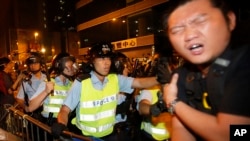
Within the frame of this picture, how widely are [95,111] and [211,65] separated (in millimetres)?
2447

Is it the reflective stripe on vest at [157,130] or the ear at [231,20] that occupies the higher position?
the ear at [231,20]

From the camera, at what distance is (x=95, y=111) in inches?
156

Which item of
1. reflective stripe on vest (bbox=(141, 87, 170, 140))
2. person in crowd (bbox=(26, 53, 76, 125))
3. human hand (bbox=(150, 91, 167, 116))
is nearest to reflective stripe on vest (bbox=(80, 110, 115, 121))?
reflective stripe on vest (bbox=(141, 87, 170, 140))

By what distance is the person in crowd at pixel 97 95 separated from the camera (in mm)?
3906

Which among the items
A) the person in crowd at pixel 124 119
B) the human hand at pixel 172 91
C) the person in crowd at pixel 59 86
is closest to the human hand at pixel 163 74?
the human hand at pixel 172 91

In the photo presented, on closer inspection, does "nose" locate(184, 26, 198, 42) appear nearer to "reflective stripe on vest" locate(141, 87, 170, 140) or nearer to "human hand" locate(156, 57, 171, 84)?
"human hand" locate(156, 57, 171, 84)

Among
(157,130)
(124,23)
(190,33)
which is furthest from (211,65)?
(124,23)

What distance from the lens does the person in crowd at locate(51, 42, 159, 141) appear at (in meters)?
3.91

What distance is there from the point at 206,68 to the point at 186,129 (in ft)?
1.61

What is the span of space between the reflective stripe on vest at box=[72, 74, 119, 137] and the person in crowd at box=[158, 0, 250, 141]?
2.07 metres

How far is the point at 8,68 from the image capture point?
30.9 feet

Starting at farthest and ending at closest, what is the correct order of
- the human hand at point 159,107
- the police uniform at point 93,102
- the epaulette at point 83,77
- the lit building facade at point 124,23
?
the lit building facade at point 124,23 → the epaulette at point 83,77 → the police uniform at point 93,102 → the human hand at point 159,107

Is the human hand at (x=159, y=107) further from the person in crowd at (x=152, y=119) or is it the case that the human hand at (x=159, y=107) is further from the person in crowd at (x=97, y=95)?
the person in crowd at (x=97, y=95)

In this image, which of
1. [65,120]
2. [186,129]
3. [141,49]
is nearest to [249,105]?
[186,129]
